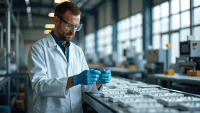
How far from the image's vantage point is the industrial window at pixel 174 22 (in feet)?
16.6

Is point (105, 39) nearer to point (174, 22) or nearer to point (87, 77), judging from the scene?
point (174, 22)

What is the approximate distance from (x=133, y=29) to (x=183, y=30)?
3.08 m

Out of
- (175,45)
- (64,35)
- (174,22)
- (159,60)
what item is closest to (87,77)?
(64,35)

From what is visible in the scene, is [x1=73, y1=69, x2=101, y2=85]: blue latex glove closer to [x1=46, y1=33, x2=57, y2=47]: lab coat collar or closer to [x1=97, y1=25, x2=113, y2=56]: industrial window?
[x1=46, y1=33, x2=57, y2=47]: lab coat collar

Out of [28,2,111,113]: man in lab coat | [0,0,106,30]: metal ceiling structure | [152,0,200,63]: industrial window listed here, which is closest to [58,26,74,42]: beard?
[28,2,111,113]: man in lab coat

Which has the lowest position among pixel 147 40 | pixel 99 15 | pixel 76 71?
pixel 76 71

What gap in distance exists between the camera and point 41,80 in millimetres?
1297

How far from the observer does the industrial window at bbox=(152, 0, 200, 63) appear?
507 centimetres

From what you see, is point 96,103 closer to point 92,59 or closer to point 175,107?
point 175,107

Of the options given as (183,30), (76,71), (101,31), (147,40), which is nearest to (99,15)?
(101,31)

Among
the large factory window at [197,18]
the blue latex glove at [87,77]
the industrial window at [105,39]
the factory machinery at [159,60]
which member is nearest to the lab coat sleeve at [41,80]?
the blue latex glove at [87,77]

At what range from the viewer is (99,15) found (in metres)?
12.7

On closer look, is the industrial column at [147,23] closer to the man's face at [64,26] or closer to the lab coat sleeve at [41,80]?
the man's face at [64,26]

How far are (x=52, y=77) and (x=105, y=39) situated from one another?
33.8 ft
